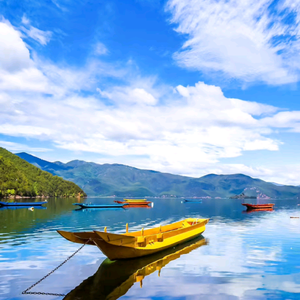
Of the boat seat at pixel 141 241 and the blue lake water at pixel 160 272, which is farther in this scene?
the boat seat at pixel 141 241

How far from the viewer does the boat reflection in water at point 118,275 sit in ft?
68.6

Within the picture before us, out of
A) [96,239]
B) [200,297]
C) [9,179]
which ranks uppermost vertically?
[9,179]

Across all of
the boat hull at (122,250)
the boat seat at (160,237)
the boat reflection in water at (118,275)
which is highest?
the boat seat at (160,237)

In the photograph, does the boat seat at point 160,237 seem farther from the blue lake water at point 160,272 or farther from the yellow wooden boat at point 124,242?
the blue lake water at point 160,272

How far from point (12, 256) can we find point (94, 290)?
14.7 metres

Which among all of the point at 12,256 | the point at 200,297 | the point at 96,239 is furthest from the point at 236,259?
the point at 12,256

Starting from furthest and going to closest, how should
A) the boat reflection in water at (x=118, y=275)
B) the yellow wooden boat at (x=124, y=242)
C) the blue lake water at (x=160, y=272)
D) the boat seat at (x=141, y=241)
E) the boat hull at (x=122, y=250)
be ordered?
the boat seat at (x=141, y=241)
the boat hull at (x=122, y=250)
the yellow wooden boat at (x=124, y=242)
the blue lake water at (x=160, y=272)
the boat reflection in water at (x=118, y=275)

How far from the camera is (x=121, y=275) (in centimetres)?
2539

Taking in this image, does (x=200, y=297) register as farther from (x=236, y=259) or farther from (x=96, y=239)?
(x=236, y=259)

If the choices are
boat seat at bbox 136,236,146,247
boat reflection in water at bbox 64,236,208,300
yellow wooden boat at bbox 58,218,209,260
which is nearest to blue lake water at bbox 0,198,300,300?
boat reflection in water at bbox 64,236,208,300

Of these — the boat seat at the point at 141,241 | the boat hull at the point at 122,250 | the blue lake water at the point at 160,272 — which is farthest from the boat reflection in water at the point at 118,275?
the boat seat at the point at 141,241

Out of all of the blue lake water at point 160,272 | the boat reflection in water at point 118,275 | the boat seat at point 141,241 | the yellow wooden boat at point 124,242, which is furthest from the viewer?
the boat seat at point 141,241

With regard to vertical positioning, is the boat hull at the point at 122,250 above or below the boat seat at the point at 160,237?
below

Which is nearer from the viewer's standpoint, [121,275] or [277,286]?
[277,286]
